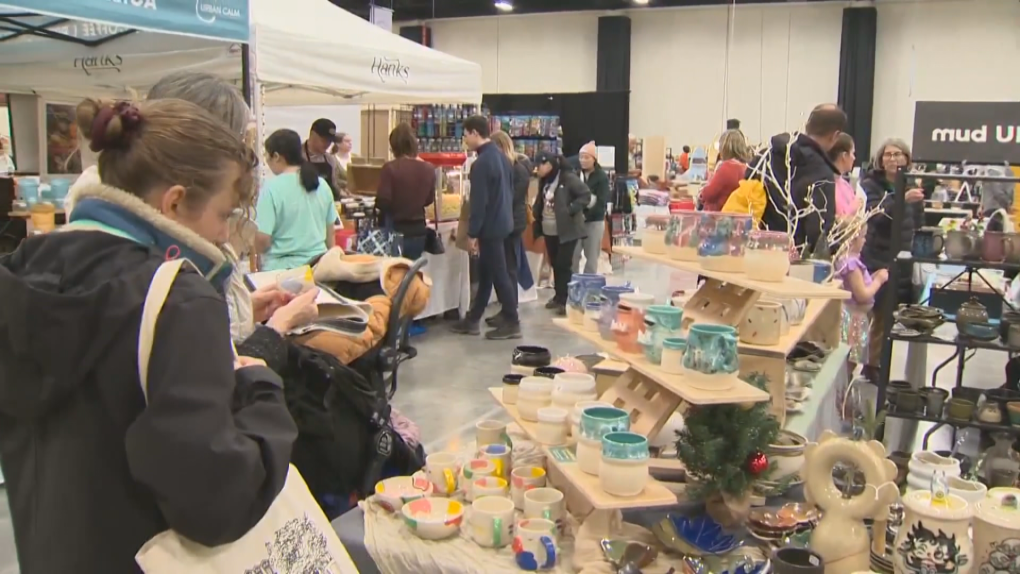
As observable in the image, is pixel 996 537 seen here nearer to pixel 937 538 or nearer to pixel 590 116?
pixel 937 538

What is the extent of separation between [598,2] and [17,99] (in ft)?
29.5

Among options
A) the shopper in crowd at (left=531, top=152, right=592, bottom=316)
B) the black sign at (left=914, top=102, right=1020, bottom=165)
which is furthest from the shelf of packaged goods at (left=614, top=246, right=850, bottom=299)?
the shopper in crowd at (left=531, top=152, right=592, bottom=316)

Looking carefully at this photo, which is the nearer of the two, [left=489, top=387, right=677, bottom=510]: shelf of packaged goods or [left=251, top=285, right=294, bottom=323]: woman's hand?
[left=489, top=387, right=677, bottom=510]: shelf of packaged goods

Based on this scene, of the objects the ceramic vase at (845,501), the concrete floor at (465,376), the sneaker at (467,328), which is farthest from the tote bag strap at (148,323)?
the sneaker at (467,328)

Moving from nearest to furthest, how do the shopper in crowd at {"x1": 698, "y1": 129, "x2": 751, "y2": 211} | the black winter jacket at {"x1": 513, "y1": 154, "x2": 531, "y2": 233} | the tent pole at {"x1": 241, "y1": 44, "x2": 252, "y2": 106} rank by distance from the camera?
the tent pole at {"x1": 241, "y1": 44, "x2": 252, "y2": 106}, the shopper in crowd at {"x1": 698, "y1": 129, "x2": 751, "y2": 211}, the black winter jacket at {"x1": 513, "y1": 154, "x2": 531, "y2": 233}

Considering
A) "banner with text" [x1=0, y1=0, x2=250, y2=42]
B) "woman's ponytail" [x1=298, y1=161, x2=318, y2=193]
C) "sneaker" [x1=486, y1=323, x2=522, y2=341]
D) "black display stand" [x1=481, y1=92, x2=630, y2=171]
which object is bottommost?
"sneaker" [x1=486, y1=323, x2=522, y2=341]

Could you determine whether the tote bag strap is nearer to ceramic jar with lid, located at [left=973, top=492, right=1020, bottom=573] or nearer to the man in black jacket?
ceramic jar with lid, located at [left=973, top=492, right=1020, bottom=573]

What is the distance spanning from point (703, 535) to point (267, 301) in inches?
46.9

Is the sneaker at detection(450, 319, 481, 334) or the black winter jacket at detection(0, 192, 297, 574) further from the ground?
the black winter jacket at detection(0, 192, 297, 574)

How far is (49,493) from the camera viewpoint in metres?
1.03

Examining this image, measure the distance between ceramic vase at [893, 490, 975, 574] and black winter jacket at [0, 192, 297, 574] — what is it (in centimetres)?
110

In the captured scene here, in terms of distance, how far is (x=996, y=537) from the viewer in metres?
1.50

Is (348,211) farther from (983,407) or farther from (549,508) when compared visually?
(549,508)

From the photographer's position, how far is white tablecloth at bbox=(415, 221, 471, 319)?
21.4ft
